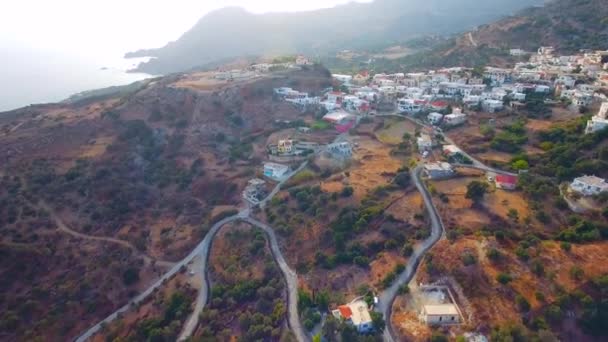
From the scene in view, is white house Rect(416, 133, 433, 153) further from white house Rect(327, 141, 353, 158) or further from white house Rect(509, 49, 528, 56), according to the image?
white house Rect(509, 49, 528, 56)

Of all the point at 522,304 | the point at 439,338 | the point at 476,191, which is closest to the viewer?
the point at 439,338

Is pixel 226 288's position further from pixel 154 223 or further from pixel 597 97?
pixel 597 97

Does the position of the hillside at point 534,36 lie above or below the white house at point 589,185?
above

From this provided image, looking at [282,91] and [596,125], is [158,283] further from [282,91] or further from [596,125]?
[596,125]

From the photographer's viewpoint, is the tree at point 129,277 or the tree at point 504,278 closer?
the tree at point 504,278

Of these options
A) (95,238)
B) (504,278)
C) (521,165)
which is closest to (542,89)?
(521,165)

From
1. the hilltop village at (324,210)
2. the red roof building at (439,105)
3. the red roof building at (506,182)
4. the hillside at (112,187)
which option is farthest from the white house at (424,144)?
the hillside at (112,187)

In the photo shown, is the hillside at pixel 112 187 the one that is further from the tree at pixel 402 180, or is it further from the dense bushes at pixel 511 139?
the dense bushes at pixel 511 139

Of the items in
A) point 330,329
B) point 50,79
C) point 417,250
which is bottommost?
point 330,329
